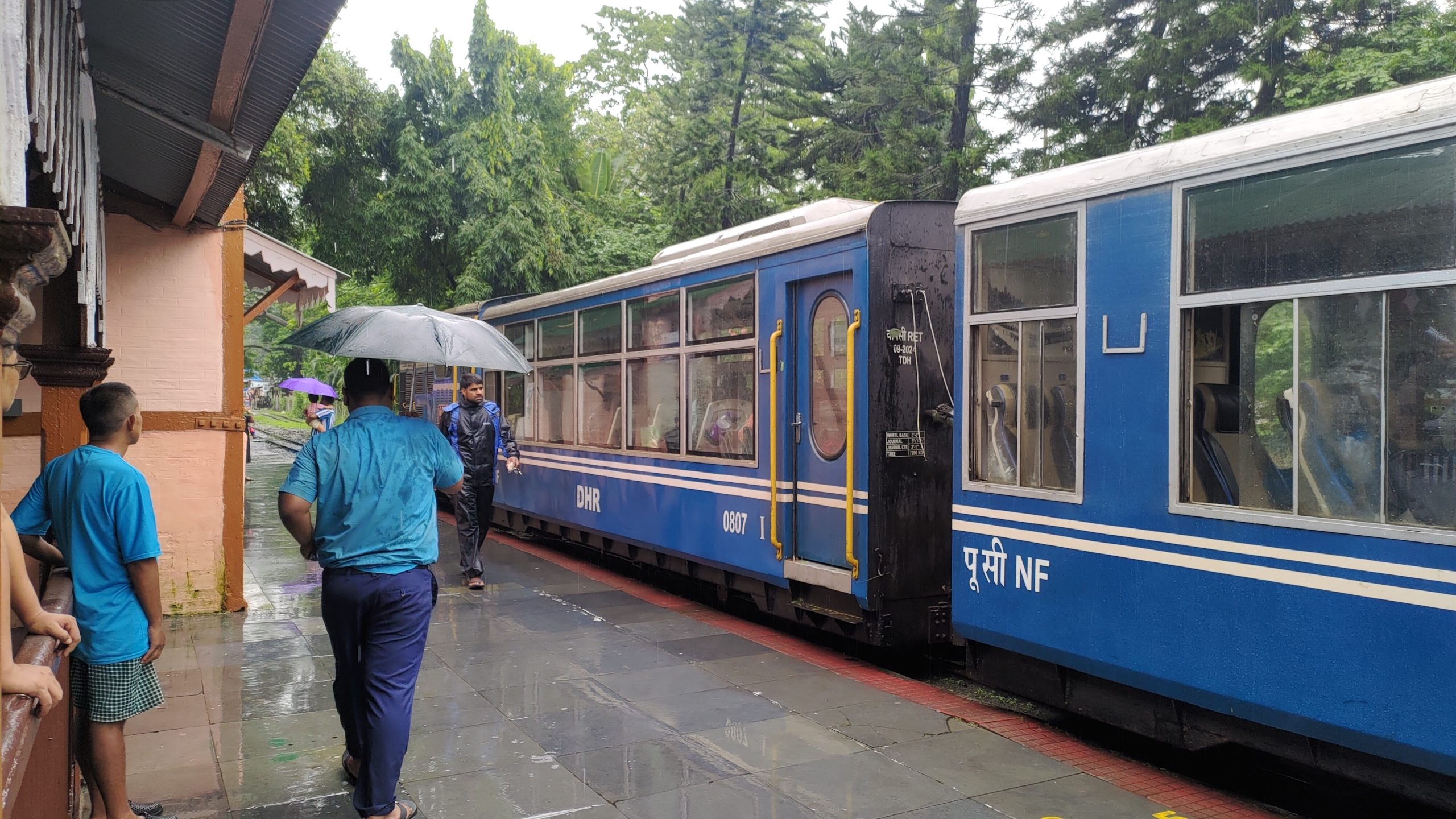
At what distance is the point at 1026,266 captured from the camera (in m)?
5.54

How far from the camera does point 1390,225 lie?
398cm

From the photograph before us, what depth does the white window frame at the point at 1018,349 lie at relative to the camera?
5215 mm

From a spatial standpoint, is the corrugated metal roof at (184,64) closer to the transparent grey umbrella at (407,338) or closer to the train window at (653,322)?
the transparent grey umbrella at (407,338)

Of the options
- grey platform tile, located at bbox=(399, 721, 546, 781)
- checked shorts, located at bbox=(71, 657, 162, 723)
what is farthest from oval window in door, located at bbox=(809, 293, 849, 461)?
checked shorts, located at bbox=(71, 657, 162, 723)

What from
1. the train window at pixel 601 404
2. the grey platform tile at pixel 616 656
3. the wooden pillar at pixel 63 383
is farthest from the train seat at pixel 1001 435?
the train window at pixel 601 404

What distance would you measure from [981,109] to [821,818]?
57.7 ft

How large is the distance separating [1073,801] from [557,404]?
26.3ft

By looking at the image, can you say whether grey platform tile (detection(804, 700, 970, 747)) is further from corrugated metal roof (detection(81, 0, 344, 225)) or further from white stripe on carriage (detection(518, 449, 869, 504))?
corrugated metal roof (detection(81, 0, 344, 225))

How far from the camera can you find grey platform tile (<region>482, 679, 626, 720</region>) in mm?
5973

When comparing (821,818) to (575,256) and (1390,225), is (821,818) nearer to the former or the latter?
(1390,225)

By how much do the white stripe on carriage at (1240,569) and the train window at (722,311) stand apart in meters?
2.80

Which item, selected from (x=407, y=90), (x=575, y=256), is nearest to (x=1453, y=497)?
(x=575, y=256)

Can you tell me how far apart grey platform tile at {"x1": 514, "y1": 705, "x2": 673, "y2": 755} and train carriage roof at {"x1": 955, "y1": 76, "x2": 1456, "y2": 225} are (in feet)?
10.6

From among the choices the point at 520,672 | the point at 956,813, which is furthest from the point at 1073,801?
the point at 520,672
